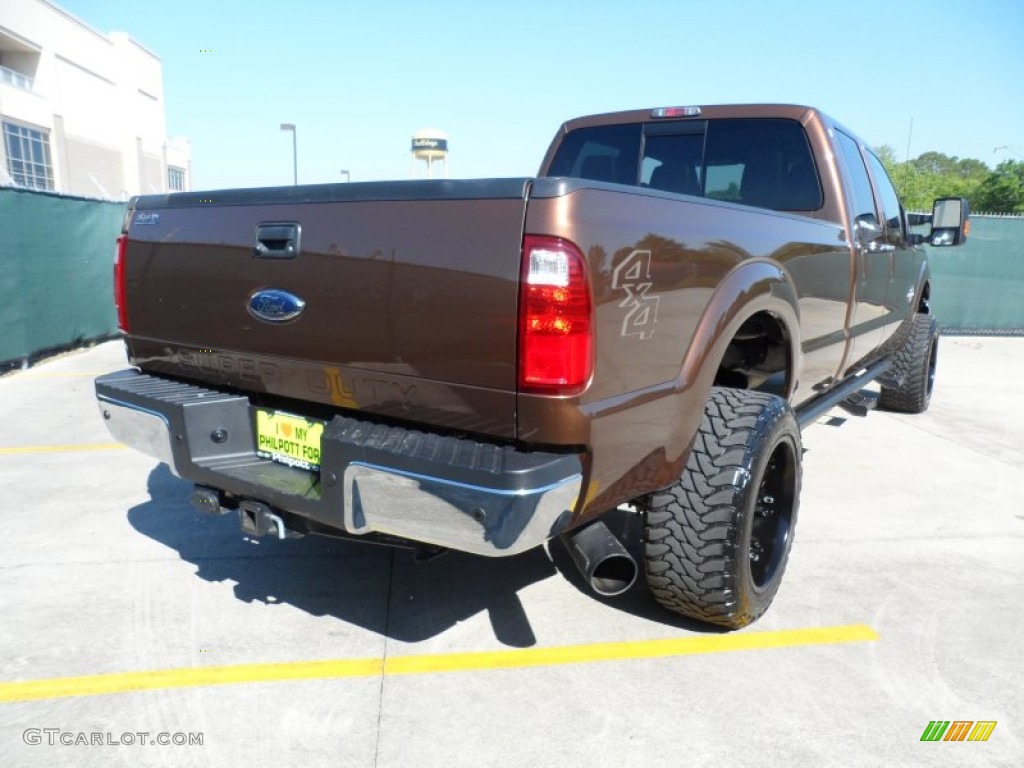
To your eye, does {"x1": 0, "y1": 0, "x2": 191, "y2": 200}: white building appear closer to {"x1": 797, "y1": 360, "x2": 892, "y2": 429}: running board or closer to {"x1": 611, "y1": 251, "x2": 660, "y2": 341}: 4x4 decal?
{"x1": 797, "y1": 360, "x2": 892, "y2": 429}: running board

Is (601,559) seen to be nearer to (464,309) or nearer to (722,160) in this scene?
(464,309)

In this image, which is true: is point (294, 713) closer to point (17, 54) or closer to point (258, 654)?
point (258, 654)

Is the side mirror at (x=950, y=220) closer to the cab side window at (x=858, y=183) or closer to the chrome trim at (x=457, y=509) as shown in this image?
the cab side window at (x=858, y=183)

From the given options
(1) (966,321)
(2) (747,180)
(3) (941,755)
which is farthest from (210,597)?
(1) (966,321)

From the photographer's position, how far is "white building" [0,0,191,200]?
1348 inches

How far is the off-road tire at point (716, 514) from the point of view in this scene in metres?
2.60

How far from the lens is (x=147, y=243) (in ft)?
9.30

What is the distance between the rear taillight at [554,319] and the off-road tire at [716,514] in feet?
2.60

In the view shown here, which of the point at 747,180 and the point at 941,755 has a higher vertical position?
the point at 747,180

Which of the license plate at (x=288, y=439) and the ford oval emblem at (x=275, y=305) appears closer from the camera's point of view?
the ford oval emblem at (x=275, y=305)

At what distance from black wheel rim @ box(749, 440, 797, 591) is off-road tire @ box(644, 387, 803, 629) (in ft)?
0.69

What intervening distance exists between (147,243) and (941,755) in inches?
123

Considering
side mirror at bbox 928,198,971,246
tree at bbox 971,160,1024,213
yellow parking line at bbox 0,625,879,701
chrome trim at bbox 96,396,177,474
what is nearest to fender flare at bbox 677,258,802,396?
yellow parking line at bbox 0,625,879,701

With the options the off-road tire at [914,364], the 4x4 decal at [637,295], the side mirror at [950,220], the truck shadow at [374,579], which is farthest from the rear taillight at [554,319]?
the off-road tire at [914,364]
